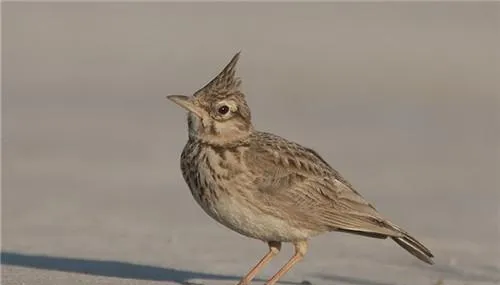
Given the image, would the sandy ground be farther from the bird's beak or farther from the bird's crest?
the bird's crest

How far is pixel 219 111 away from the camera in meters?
10.4

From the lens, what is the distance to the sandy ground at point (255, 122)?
38.8ft

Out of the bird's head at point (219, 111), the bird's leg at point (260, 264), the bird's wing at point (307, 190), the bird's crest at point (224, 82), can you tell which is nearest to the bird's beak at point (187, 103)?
the bird's head at point (219, 111)

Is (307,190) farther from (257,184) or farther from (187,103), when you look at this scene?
(187,103)

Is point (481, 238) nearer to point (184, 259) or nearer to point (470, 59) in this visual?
point (184, 259)

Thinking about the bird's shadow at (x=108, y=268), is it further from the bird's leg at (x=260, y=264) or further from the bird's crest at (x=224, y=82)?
the bird's crest at (x=224, y=82)

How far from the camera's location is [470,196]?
15.0 meters

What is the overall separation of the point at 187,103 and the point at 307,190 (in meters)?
1.06

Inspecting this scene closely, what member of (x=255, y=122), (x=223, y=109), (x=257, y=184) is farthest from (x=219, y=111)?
(x=255, y=122)

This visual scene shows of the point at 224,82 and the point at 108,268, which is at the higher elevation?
the point at 224,82

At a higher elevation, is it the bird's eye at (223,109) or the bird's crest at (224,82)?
the bird's crest at (224,82)

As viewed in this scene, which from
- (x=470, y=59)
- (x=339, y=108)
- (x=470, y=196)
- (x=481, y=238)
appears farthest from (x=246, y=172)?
(x=470, y=59)

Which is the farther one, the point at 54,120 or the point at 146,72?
the point at 146,72

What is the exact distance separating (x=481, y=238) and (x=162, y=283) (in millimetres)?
3682
